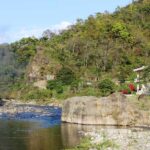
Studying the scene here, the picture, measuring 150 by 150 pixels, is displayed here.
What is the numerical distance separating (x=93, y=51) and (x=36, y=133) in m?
55.7

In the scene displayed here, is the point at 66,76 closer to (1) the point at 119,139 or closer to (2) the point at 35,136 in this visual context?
(2) the point at 35,136

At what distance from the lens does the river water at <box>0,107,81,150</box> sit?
121ft

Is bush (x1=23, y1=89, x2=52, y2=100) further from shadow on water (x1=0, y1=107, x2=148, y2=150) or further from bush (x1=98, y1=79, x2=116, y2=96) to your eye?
shadow on water (x1=0, y1=107, x2=148, y2=150)

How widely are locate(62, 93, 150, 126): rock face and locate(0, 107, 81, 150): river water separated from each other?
2416 mm

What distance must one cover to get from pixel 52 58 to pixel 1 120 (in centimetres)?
4761

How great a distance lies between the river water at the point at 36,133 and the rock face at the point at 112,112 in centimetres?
242

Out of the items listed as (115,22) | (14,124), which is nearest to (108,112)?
(14,124)

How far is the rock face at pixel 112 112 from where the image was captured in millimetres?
47531

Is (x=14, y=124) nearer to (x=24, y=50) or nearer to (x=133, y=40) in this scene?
(x=133, y=40)

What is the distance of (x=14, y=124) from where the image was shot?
5103 cm

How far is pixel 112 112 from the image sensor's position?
1881 inches

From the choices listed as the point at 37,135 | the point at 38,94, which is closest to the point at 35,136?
the point at 37,135

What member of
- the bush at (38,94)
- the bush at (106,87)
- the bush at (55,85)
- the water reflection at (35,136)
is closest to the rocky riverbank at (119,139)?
the water reflection at (35,136)

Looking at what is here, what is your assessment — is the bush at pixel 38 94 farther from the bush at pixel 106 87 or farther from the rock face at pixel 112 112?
the rock face at pixel 112 112
